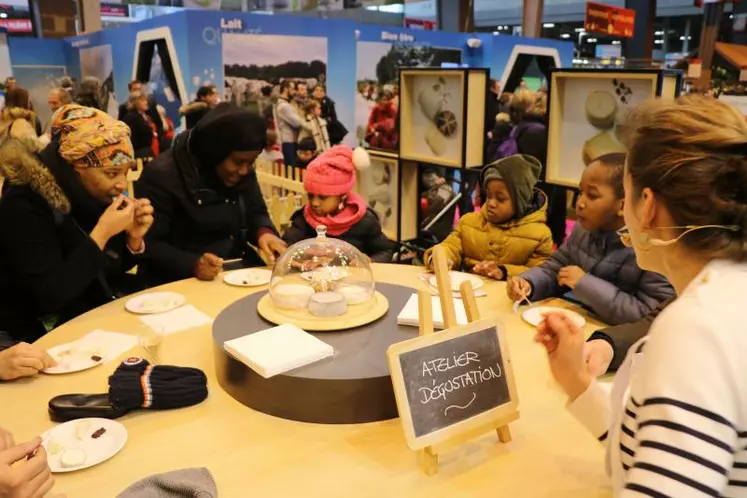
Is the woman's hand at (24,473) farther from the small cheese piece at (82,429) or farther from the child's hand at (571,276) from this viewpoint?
the child's hand at (571,276)

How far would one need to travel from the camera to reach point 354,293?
1905mm

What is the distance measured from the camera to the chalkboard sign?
1.23 meters

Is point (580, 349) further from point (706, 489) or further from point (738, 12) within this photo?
point (738, 12)

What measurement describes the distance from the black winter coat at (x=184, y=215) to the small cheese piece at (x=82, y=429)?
1299 mm

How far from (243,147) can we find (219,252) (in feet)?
1.92

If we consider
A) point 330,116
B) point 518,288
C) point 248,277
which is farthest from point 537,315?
point 330,116

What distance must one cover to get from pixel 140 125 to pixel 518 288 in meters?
5.19

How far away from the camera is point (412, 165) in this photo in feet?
14.2

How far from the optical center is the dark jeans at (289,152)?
6.78 metres

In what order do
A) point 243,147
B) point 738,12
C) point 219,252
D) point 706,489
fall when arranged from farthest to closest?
point 738,12 < point 219,252 < point 243,147 < point 706,489

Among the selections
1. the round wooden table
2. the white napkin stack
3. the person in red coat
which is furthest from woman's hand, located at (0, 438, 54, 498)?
the person in red coat

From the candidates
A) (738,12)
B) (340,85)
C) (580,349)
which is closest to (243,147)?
(580,349)

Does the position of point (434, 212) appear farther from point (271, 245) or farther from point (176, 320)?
point (176, 320)

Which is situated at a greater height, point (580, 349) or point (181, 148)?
point (181, 148)
